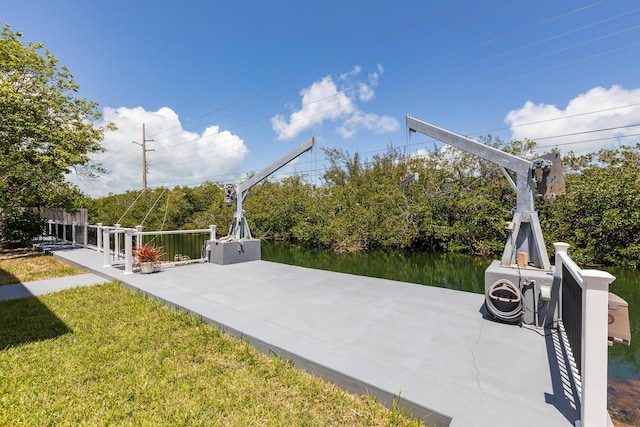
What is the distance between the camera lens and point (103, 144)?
10398mm

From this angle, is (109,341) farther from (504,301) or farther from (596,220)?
(596,220)

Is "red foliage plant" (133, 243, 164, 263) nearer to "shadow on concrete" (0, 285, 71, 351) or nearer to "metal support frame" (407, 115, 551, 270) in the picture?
"shadow on concrete" (0, 285, 71, 351)

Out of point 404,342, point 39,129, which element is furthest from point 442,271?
point 39,129

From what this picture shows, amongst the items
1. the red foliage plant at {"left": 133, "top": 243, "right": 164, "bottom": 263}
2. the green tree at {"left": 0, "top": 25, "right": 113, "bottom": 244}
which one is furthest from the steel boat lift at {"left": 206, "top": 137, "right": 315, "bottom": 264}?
the green tree at {"left": 0, "top": 25, "right": 113, "bottom": 244}

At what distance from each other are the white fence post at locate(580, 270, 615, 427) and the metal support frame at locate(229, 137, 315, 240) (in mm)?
5617

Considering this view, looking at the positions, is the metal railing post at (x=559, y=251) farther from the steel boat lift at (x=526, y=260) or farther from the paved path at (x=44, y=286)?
the paved path at (x=44, y=286)

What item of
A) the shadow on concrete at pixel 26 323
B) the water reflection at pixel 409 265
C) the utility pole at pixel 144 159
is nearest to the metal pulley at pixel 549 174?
the water reflection at pixel 409 265

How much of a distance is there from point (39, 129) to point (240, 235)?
21.7 ft

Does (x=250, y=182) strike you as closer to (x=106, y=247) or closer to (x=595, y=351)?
(x=106, y=247)

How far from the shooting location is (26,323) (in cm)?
347

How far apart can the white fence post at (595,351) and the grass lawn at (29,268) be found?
25.1ft

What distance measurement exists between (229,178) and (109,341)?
2169 centimetres

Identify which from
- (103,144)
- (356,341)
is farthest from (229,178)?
(356,341)

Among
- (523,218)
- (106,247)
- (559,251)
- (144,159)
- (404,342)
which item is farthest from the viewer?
(144,159)
